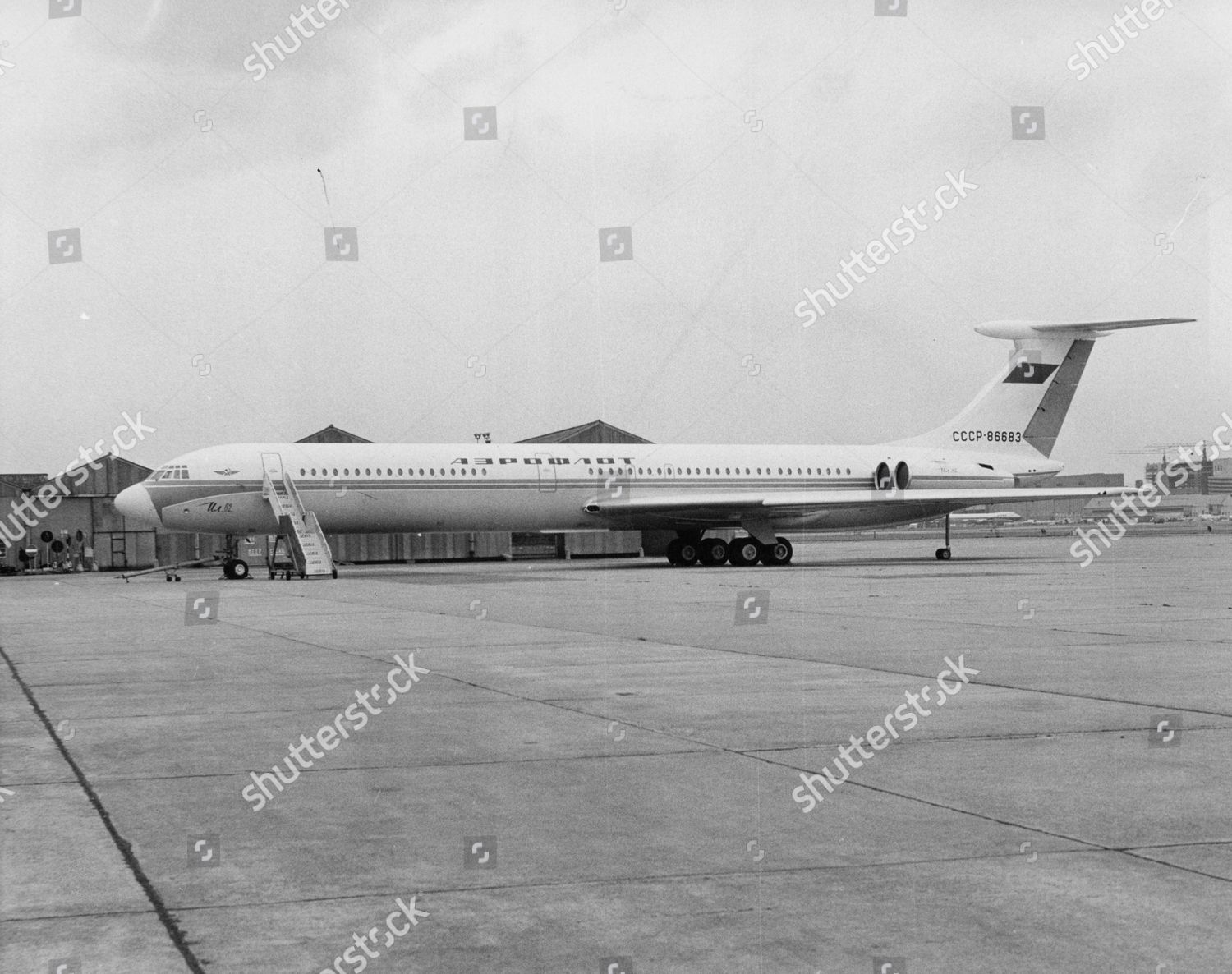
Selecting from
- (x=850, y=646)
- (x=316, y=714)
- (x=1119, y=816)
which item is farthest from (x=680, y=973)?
(x=850, y=646)

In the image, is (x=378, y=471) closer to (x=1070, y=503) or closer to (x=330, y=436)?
(x=330, y=436)

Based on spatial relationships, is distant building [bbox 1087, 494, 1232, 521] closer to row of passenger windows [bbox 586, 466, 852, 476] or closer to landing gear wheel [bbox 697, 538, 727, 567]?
row of passenger windows [bbox 586, 466, 852, 476]

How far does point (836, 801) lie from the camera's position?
6289 mm

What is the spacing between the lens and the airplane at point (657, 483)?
1300 inches

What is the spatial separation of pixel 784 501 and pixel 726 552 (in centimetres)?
318

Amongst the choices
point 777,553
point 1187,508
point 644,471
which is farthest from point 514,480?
point 1187,508

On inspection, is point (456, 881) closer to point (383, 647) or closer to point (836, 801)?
point (836, 801)

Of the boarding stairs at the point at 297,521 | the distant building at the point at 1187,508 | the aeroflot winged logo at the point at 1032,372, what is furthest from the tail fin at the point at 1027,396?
the distant building at the point at 1187,508

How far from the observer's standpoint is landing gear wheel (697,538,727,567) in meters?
40.4

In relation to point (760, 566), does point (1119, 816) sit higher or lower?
higher

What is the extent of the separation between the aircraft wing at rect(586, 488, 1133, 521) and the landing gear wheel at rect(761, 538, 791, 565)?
3.44ft

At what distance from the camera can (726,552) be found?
40.2 meters

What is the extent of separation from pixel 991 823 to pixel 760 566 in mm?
32889

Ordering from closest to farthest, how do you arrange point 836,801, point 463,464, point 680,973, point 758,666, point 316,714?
point 680,973, point 836,801, point 316,714, point 758,666, point 463,464
